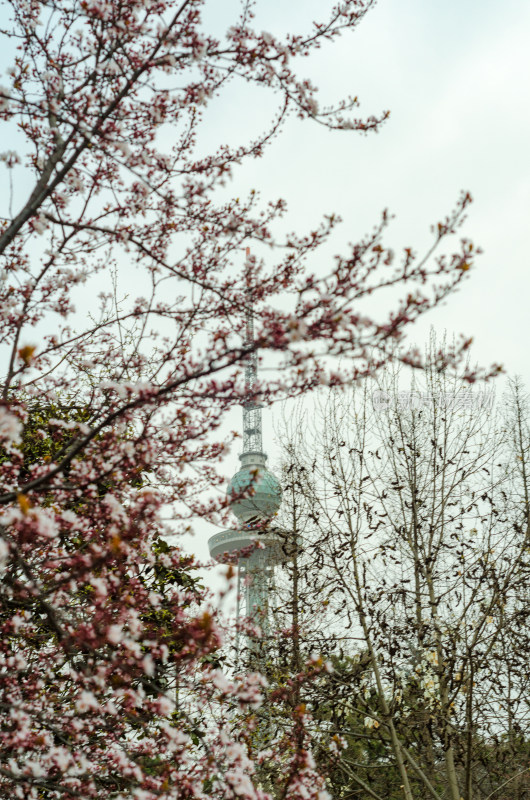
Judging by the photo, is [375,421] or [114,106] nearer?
[114,106]

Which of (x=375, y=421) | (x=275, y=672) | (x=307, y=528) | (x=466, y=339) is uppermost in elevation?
(x=375, y=421)

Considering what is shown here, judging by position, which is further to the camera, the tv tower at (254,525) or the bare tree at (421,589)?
the bare tree at (421,589)

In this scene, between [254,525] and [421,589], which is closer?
[254,525]

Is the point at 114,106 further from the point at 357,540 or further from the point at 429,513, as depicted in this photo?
the point at 429,513

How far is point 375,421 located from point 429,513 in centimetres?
150

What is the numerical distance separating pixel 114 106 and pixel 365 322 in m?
2.06

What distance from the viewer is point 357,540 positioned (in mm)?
8172

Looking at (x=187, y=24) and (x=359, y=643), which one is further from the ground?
(x=187, y=24)

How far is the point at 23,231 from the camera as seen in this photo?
4281 millimetres

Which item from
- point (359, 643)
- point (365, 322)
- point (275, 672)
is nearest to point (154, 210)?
point (365, 322)

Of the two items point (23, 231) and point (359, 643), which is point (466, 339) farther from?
point (359, 643)

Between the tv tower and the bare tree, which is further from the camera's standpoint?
the bare tree

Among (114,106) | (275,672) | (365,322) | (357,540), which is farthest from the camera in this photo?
(275,672)

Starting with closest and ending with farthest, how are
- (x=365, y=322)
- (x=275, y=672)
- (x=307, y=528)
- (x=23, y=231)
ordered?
(x=365, y=322) < (x=23, y=231) < (x=275, y=672) < (x=307, y=528)
